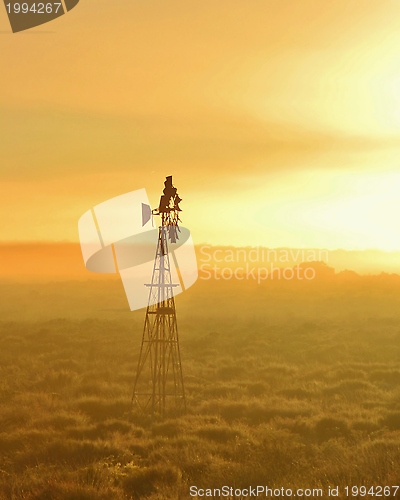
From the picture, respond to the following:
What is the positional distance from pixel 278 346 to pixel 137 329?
2493 cm

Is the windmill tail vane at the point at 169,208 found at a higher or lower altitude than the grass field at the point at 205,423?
higher

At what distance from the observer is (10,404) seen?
2777cm

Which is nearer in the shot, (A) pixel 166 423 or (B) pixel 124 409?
(A) pixel 166 423

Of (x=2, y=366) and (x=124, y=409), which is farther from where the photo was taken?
(x=2, y=366)

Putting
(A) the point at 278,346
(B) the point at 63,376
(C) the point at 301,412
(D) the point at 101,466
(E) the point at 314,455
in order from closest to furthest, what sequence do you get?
(D) the point at 101,466, (E) the point at 314,455, (C) the point at 301,412, (B) the point at 63,376, (A) the point at 278,346

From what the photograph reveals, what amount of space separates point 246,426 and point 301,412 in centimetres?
358

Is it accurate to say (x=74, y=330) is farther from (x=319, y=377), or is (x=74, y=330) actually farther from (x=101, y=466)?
(x=101, y=466)

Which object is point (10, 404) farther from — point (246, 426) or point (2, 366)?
point (2, 366)

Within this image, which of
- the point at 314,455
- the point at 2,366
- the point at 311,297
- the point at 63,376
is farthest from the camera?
the point at 311,297

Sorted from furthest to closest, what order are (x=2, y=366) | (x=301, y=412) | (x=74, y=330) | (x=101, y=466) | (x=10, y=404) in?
(x=74, y=330), (x=2, y=366), (x=10, y=404), (x=301, y=412), (x=101, y=466)

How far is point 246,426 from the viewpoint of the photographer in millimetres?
23297

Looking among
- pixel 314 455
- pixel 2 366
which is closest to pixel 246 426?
pixel 314 455

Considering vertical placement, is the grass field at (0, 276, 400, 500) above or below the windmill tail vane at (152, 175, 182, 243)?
below

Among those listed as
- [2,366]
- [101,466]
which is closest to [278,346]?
[2,366]
